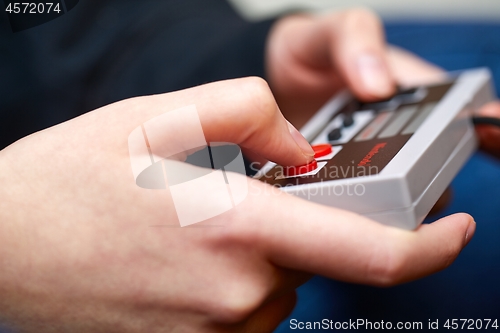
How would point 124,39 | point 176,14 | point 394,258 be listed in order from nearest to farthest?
point 394,258 → point 124,39 → point 176,14

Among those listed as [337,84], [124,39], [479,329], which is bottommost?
[479,329]

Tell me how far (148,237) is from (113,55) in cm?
31

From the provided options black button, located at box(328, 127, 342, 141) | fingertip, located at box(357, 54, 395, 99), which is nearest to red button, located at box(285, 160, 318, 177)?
black button, located at box(328, 127, 342, 141)

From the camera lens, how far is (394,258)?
27cm

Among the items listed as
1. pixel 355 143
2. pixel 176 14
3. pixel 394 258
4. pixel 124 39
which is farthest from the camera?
pixel 176 14

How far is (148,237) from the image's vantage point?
0.28 metres

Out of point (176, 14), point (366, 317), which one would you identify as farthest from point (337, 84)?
point (366, 317)

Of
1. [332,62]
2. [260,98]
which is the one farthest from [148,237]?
[332,62]

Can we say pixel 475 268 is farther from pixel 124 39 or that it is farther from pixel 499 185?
pixel 124 39

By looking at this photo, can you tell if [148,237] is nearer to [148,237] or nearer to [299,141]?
[148,237]

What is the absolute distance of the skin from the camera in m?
0.27

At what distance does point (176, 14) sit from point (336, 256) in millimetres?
551

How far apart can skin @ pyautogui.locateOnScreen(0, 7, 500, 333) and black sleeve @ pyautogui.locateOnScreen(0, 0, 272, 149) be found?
8 centimetres

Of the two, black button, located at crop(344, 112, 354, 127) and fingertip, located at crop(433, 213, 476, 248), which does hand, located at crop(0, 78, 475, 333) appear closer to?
fingertip, located at crop(433, 213, 476, 248)
